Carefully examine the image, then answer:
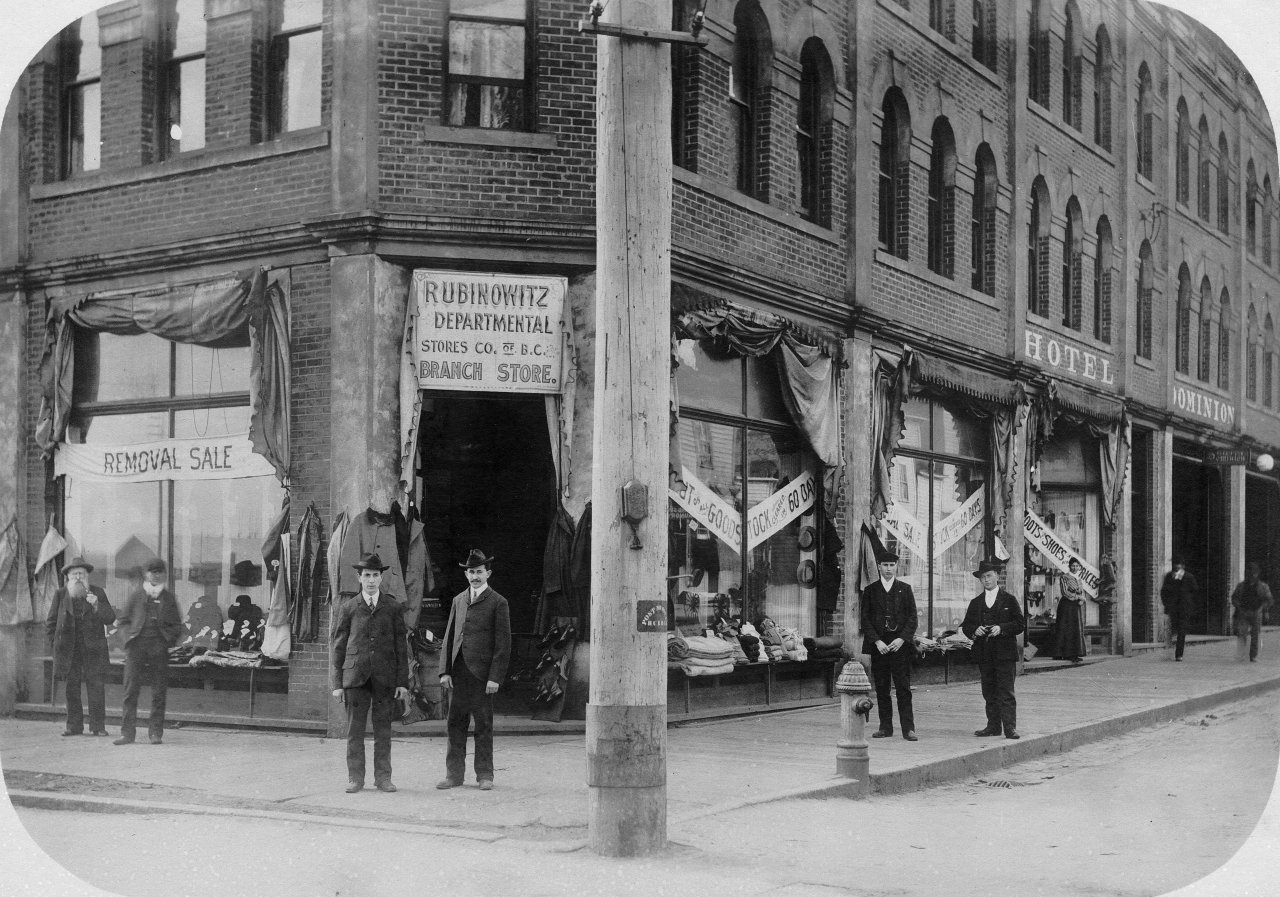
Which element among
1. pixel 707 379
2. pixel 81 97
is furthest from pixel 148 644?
pixel 707 379

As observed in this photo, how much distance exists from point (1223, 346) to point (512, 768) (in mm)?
17110

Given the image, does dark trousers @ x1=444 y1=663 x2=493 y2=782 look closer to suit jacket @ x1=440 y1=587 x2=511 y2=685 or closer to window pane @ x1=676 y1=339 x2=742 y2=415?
suit jacket @ x1=440 y1=587 x2=511 y2=685

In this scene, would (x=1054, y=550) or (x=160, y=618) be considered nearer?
(x=160, y=618)

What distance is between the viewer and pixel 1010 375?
67.4 ft

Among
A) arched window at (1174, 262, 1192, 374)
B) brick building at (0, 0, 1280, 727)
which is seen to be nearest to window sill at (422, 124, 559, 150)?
brick building at (0, 0, 1280, 727)

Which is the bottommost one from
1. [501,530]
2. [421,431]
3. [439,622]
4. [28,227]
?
[439,622]

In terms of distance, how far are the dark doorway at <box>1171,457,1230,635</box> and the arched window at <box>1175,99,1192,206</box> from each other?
492 cm

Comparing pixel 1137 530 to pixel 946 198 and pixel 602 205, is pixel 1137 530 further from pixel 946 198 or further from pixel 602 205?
pixel 602 205

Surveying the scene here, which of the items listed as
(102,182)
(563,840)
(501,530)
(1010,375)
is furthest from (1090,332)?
(563,840)

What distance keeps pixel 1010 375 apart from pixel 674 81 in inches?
335

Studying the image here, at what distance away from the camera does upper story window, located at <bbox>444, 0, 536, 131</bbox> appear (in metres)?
13.0

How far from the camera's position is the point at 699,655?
46.3ft

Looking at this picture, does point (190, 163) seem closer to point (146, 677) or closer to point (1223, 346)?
point (146, 677)

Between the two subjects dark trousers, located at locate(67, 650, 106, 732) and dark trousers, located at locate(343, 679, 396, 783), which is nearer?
dark trousers, located at locate(343, 679, 396, 783)
